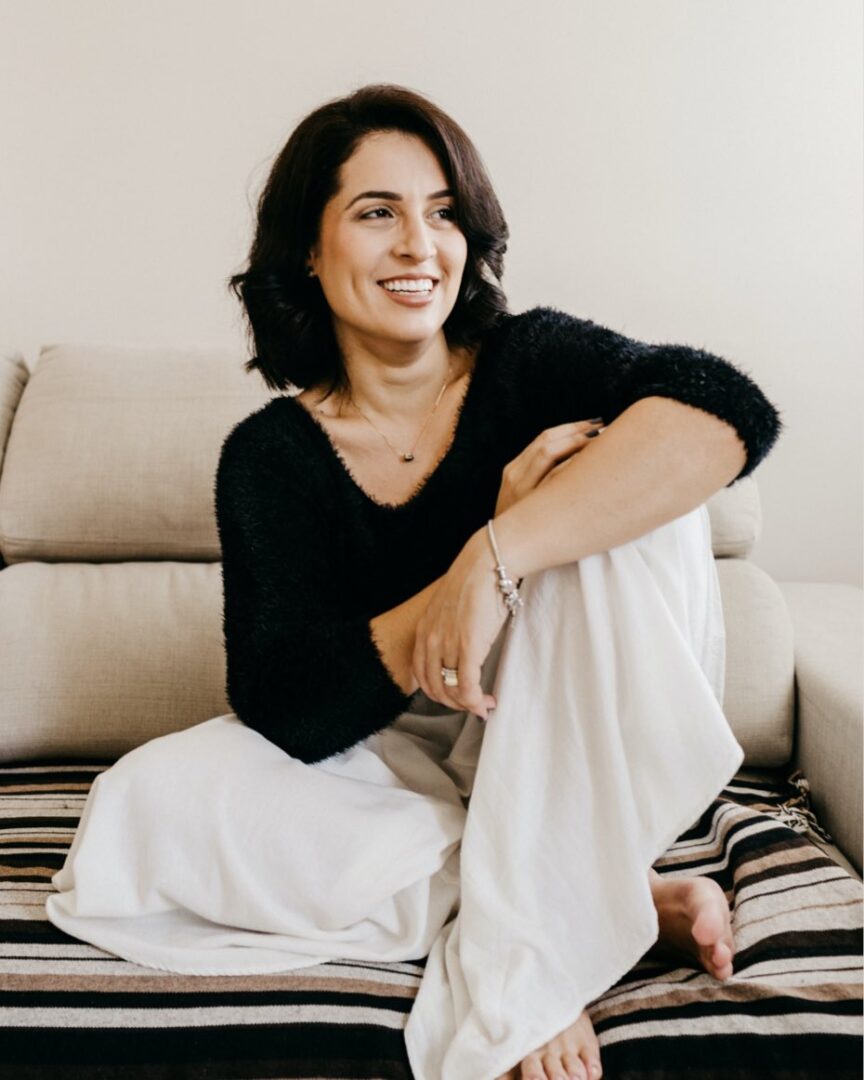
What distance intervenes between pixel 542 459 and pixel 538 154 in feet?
3.52

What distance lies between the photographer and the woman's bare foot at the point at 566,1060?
2.65 ft

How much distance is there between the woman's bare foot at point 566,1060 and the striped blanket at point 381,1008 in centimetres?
2

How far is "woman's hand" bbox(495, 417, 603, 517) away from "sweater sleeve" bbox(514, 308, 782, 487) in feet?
0.21

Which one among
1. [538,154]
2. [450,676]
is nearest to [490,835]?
[450,676]

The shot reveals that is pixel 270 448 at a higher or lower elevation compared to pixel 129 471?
higher

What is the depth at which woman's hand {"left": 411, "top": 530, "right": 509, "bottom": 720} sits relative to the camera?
93cm

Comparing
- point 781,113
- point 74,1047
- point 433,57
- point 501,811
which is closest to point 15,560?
point 74,1047

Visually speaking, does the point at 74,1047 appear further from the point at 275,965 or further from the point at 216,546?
the point at 216,546

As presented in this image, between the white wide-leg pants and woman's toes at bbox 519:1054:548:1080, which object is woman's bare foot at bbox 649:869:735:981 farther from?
woman's toes at bbox 519:1054:548:1080

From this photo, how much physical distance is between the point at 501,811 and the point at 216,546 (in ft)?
2.75

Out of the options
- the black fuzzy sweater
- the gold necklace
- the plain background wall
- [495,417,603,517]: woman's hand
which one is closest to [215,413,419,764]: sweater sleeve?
the black fuzzy sweater

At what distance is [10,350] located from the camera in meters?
1.78

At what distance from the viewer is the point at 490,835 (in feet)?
3.06

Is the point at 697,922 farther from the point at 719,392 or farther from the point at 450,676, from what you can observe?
the point at 719,392
